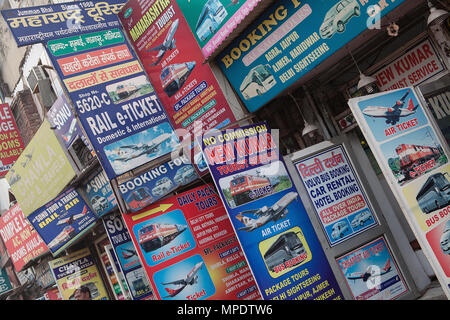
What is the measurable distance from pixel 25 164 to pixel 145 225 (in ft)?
19.5

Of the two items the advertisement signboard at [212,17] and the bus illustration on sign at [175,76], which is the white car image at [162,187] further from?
the advertisement signboard at [212,17]

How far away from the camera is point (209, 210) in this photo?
308 inches

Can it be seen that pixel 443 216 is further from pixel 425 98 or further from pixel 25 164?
pixel 25 164

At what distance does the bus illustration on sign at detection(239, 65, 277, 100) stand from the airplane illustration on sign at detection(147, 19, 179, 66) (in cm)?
172

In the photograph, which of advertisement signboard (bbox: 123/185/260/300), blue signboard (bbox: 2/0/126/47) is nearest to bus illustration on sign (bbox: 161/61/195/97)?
blue signboard (bbox: 2/0/126/47)

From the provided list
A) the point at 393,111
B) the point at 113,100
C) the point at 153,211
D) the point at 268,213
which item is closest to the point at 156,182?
the point at 153,211

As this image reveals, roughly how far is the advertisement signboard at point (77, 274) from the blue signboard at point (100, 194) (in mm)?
2821

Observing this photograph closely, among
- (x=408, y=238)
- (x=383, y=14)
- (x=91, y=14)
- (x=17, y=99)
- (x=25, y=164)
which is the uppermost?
(x=17, y=99)

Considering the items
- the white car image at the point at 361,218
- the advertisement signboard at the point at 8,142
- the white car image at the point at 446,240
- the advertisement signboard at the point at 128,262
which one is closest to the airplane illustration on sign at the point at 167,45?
the advertisement signboard at the point at 128,262

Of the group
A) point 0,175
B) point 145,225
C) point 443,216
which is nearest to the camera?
point 443,216

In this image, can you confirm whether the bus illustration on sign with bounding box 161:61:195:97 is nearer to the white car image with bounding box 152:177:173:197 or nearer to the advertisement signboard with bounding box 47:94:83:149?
the white car image with bounding box 152:177:173:197

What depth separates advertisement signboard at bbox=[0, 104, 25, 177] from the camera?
1259cm

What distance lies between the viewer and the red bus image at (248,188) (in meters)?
6.18
